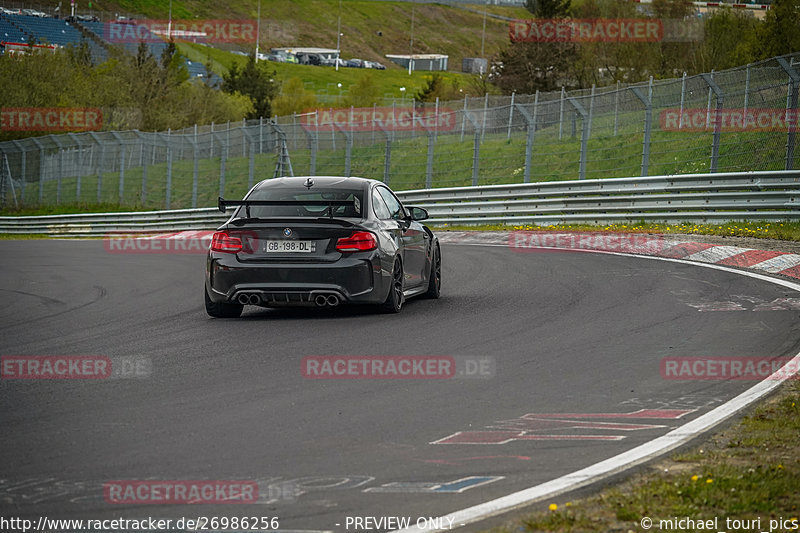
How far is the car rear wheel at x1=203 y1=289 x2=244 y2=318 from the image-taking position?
35.6 ft

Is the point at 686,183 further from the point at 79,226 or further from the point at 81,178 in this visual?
the point at 81,178

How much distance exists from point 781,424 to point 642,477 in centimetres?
137

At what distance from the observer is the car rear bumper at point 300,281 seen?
10422mm

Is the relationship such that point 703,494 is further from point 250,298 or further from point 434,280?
point 434,280

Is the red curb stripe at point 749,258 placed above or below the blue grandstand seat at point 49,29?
below

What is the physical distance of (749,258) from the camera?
14969 millimetres

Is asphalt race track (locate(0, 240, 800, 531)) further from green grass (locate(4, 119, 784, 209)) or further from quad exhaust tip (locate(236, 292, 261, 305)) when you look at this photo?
green grass (locate(4, 119, 784, 209))

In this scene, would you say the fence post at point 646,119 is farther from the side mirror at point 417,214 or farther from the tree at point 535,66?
the tree at point 535,66

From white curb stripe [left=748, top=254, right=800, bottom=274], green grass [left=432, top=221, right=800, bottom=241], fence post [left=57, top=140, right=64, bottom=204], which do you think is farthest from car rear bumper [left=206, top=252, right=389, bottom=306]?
fence post [left=57, top=140, right=64, bottom=204]

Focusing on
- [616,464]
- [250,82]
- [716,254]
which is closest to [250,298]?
[616,464]

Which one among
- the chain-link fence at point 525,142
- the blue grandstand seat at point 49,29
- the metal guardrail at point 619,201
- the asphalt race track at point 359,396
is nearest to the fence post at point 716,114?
the chain-link fence at point 525,142

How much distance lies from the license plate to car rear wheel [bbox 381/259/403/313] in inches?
→ 35.5

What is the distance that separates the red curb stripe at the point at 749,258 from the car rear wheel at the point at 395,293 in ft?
17.9

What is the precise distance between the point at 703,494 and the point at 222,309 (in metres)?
6.98
